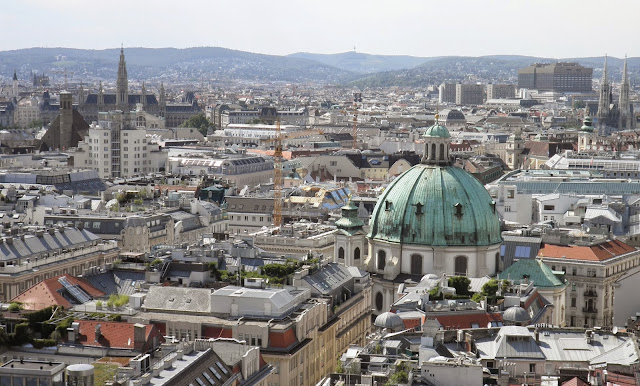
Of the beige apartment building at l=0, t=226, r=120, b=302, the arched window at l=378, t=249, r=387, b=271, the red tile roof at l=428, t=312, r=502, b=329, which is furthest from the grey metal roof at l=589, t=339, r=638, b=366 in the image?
the beige apartment building at l=0, t=226, r=120, b=302

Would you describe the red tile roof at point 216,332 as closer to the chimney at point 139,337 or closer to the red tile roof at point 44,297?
the chimney at point 139,337

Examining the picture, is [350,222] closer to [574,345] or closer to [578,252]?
[578,252]

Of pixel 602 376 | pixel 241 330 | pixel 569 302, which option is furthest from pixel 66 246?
pixel 602 376

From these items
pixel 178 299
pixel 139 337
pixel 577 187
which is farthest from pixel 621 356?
pixel 577 187

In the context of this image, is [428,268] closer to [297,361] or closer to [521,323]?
[521,323]

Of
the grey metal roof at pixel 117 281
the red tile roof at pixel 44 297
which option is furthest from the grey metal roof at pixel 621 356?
the red tile roof at pixel 44 297
